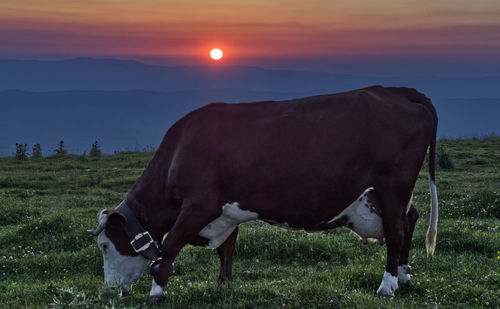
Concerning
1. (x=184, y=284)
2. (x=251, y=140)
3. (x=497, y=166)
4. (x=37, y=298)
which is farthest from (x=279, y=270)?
(x=497, y=166)

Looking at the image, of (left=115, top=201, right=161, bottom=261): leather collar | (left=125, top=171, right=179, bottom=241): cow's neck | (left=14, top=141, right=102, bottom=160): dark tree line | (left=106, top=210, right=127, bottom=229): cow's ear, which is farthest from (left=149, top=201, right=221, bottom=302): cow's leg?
(left=14, top=141, right=102, bottom=160): dark tree line

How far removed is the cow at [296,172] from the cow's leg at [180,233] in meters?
0.01

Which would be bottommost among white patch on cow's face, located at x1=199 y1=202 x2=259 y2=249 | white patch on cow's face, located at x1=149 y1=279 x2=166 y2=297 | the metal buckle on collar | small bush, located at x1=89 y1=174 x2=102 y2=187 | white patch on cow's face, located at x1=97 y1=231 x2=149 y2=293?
white patch on cow's face, located at x1=149 y1=279 x2=166 y2=297

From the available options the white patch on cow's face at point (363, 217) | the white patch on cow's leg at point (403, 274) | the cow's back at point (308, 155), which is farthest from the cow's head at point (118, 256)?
the white patch on cow's leg at point (403, 274)

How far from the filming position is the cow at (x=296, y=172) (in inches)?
288

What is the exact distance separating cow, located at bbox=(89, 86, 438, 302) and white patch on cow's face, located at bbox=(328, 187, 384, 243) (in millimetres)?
13

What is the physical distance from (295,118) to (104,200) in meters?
11.2

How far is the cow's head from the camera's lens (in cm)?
786

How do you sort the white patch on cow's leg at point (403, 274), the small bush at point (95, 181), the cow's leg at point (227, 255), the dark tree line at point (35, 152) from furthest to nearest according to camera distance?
the dark tree line at point (35, 152) → the small bush at point (95, 181) → the cow's leg at point (227, 255) → the white patch on cow's leg at point (403, 274)

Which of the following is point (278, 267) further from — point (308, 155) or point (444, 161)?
point (444, 161)

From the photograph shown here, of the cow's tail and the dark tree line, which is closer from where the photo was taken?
the cow's tail

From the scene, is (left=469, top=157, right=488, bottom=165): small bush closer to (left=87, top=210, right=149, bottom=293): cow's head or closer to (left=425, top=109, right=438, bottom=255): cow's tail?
(left=425, top=109, right=438, bottom=255): cow's tail

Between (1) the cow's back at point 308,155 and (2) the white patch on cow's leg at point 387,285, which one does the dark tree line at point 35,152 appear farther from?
(2) the white patch on cow's leg at point 387,285

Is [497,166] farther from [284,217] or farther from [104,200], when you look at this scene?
[284,217]
